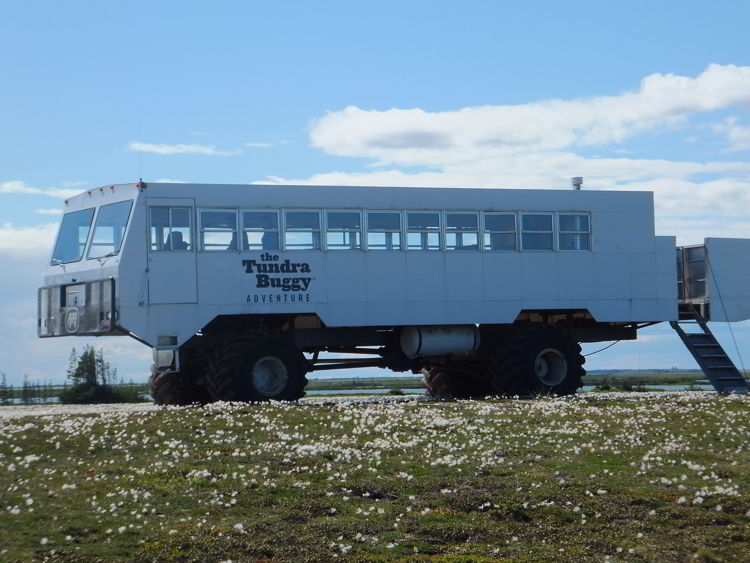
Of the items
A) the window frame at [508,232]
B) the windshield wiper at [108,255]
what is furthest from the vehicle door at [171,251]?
the window frame at [508,232]

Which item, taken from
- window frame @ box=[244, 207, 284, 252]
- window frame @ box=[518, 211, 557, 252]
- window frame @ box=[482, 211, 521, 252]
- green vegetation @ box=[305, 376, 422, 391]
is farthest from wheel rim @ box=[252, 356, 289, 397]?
green vegetation @ box=[305, 376, 422, 391]

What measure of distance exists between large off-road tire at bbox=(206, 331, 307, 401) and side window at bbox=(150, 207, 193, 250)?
102 inches

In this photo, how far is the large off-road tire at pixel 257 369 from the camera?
2673 centimetres

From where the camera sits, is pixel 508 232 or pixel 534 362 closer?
pixel 534 362

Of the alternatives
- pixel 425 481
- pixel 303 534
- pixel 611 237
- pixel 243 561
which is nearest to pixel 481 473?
pixel 425 481

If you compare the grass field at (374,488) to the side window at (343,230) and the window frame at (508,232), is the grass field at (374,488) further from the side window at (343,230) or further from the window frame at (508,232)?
the window frame at (508,232)

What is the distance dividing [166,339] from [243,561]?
1607cm

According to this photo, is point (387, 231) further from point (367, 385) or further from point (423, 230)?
point (367, 385)

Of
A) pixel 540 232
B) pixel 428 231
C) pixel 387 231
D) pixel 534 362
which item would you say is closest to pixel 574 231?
pixel 540 232

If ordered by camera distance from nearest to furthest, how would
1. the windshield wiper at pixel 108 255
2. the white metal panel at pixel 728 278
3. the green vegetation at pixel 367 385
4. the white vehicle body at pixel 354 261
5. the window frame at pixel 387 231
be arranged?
the white vehicle body at pixel 354 261 < the windshield wiper at pixel 108 255 < the window frame at pixel 387 231 < the white metal panel at pixel 728 278 < the green vegetation at pixel 367 385

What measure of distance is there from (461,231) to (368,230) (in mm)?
2650

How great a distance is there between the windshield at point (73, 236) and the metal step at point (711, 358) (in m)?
16.4

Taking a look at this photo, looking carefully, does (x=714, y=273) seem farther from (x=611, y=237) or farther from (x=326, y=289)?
(x=326, y=289)

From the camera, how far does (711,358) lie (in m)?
32.4
